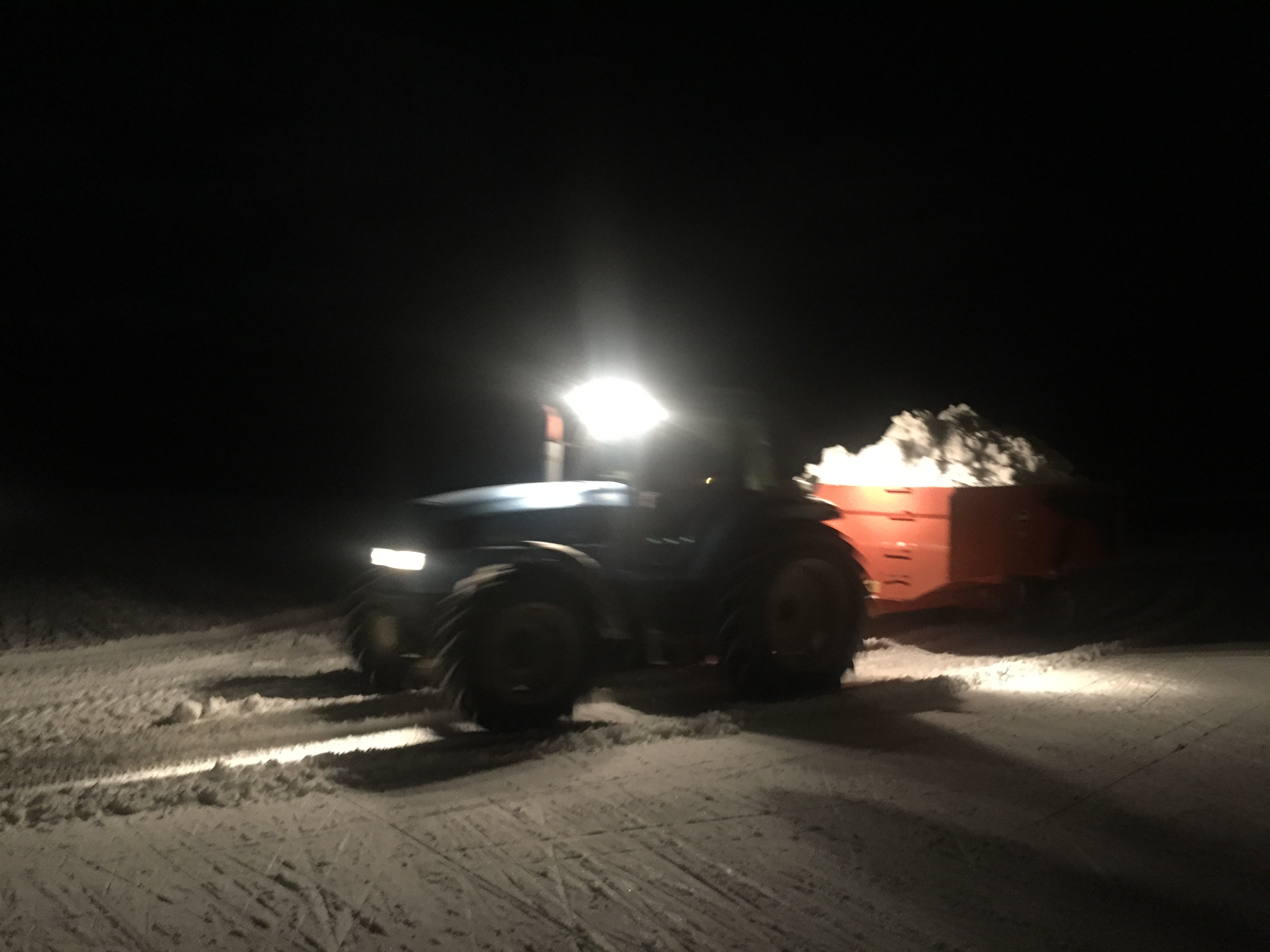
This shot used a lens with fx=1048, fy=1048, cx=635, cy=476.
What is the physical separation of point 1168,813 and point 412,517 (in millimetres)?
4848

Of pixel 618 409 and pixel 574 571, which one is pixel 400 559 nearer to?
pixel 574 571

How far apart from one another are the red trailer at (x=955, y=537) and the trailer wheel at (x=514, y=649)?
323 cm

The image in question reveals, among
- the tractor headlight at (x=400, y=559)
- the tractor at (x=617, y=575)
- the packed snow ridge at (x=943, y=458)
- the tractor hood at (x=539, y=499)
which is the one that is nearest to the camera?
the tractor at (x=617, y=575)

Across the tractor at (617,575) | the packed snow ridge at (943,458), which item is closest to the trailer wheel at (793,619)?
the tractor at (617,575)

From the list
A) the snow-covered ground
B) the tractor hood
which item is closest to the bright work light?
the tractor hood

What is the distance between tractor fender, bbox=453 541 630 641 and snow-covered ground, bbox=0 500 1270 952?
0.67 meters

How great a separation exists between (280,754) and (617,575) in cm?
237

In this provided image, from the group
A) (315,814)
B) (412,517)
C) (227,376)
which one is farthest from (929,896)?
(227,376)

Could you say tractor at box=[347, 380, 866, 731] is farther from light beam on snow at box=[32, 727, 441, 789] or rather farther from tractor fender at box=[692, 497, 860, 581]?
light beam on snow at box=[32, 727, 441, 789]

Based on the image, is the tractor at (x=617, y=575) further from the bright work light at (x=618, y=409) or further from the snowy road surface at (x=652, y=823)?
the snowy road surface at (x=652, y=823)

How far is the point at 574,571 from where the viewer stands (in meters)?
6.68

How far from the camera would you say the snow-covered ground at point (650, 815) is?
4.03m

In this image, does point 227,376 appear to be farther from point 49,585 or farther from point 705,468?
point 705,468

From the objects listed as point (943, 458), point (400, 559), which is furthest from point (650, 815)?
point (943, 458)
